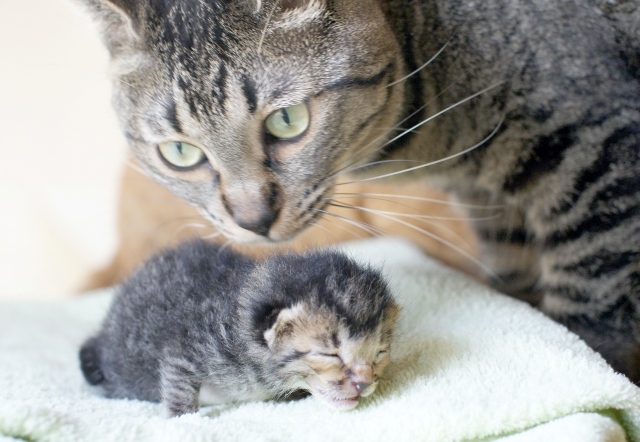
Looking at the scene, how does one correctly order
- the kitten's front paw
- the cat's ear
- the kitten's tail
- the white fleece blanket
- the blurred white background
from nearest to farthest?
the white fleece blanket
the kitten's front paw
the cat's ear
the kitten's tail
the blurred white background

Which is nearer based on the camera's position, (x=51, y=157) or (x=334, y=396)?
(x=334, y=396)

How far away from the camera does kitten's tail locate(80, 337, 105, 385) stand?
117cm

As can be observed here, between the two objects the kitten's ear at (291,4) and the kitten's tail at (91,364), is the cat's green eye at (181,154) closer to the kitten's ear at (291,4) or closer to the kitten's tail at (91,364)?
the kitten's ear at (291,4)

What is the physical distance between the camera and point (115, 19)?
43.3 inches

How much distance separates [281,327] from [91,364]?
1.74 feet

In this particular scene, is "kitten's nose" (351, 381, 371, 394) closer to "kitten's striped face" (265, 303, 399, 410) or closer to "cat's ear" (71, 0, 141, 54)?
"kitten's striped face" (265, 303, 399, 410)

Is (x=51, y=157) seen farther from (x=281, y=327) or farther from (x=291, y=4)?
(x=281, y=327)

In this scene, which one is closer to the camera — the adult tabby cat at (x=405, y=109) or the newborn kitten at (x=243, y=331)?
the newborn kitten at (x=243, y=331)

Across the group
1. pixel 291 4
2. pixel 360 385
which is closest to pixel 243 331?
pixel 360 385

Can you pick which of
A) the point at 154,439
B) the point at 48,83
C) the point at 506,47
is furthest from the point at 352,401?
the point at 48,83

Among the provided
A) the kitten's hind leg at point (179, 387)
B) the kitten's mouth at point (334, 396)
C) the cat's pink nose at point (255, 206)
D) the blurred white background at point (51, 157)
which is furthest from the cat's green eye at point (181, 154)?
the blurred white background at point (51, 157)

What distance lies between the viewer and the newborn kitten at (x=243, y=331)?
84cm

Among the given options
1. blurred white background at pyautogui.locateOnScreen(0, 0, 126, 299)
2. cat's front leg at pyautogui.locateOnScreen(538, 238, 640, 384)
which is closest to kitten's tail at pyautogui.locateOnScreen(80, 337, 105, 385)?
cat's front leg at pyautogui.locateOnScreen(538, 238, 640, 384)

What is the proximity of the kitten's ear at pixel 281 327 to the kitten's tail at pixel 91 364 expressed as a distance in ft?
1.57
